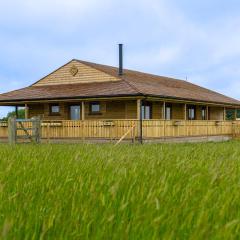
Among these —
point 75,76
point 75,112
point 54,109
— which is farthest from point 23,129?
point 75,76

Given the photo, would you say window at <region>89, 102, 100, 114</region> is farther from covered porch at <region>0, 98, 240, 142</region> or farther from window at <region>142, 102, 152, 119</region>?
window at <region>142, 102, 152, 119</region>

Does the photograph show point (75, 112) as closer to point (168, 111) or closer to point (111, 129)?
point (111, 129)

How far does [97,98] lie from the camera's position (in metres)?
27.7

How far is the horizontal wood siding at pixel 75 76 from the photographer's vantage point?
32.2 metres

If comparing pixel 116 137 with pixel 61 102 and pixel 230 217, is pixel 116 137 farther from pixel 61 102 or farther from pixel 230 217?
pixel 230 217

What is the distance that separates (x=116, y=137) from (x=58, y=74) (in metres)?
10.1

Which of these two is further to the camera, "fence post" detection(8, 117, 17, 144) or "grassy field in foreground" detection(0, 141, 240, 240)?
"fence post" detection(8, 117, 17, 144)

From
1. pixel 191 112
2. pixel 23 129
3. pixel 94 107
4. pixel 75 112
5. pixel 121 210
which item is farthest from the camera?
pixel 191 112

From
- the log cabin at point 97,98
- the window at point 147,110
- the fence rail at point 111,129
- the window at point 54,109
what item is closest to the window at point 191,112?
the log cabin at point 97,98

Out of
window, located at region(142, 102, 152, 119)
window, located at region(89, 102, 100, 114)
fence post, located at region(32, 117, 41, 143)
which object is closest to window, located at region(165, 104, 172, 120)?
window, located at region(142, 102, 152, 119)

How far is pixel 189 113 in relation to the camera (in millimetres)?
36875

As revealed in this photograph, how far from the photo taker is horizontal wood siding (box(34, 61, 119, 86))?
32250mm

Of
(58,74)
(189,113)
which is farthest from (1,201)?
(189,113)

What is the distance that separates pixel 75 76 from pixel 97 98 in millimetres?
6416
